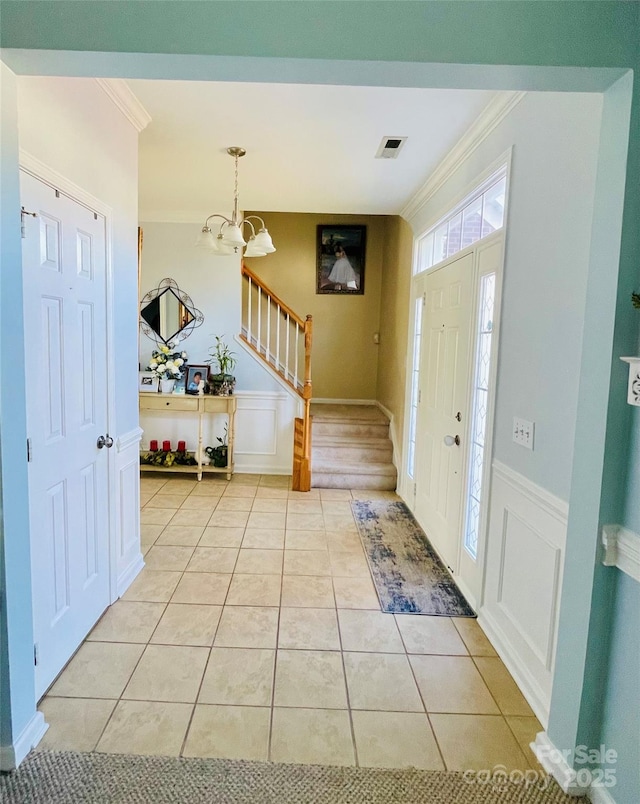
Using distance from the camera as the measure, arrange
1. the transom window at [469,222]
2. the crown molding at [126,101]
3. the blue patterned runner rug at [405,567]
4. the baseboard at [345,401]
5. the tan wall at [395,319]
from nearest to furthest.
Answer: the crown molding at [126,101] → the transom window at [469,222] → the blue patterned runner rug at [405,567] → the tan wall at [395,319] → the baseboard at [345,401]

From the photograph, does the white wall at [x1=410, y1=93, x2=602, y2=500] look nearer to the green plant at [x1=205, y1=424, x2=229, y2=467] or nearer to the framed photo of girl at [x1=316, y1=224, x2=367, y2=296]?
the green plant at [x1=205, y1=424, x2=229, y2=467]

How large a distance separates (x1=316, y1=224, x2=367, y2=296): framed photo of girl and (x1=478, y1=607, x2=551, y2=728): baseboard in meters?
4.92

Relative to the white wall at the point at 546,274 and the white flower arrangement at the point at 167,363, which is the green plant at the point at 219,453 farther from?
the white wall at the point at 546,274

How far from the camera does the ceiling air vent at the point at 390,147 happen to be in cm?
276

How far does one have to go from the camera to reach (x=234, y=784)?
147cm

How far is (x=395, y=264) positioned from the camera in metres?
5.30

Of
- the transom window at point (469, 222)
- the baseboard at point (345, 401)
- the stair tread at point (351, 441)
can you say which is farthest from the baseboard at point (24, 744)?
the baseboard at point (345, 401)

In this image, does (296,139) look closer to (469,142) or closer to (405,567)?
(469,142)

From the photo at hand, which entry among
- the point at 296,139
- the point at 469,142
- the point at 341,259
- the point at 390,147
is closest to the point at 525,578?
the point at 469,142

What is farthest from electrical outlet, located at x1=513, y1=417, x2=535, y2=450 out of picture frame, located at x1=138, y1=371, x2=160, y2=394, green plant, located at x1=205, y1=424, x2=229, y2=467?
picture frame, located at x1=138, y1=371, x2=160, y2=394

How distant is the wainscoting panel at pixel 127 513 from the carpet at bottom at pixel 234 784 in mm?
1047

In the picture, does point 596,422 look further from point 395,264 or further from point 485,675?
point 395,264

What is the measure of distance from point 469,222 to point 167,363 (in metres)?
3.19

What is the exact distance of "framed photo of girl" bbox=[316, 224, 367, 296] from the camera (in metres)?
6.29
